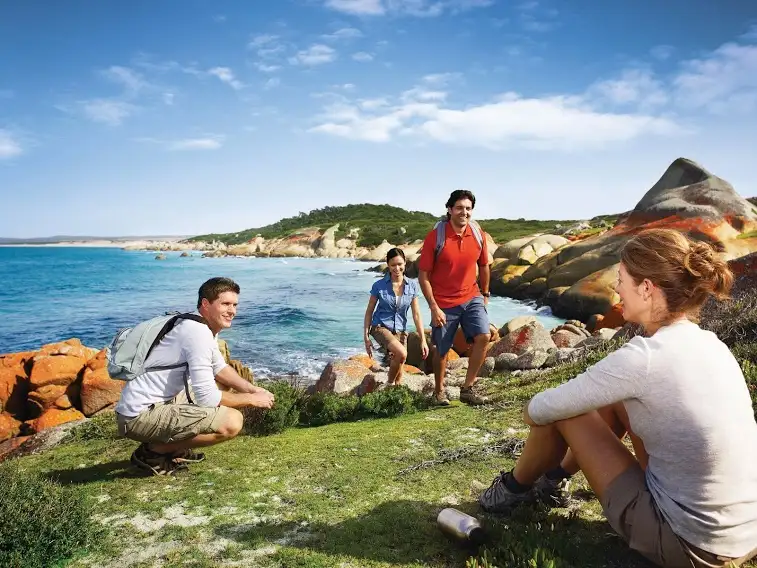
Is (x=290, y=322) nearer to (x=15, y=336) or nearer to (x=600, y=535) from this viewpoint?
(x=15, y=336)

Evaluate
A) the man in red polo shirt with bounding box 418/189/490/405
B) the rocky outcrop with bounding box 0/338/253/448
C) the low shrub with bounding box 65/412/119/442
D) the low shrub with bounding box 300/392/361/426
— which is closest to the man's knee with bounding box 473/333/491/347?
the man in red polo shirt with bounding box 418/189/490/405

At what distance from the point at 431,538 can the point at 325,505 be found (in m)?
1.07

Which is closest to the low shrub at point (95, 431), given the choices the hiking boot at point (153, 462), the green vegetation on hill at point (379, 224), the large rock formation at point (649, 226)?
the hiking boot at point (153, 462)

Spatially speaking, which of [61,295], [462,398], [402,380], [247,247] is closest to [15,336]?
[61,295]

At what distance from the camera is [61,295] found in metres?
49.1

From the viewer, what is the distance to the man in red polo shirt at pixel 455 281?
25.4 ft

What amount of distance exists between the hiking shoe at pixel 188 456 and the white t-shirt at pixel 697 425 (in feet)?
14.5

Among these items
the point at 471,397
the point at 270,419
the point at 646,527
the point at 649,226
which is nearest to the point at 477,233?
the point at 471,397

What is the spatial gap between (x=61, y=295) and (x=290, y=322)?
31.4m

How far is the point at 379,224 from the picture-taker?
112062 mm

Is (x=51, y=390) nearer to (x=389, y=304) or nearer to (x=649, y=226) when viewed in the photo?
(x=389, y=304)

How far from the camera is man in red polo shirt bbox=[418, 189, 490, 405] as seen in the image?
773 centimetres

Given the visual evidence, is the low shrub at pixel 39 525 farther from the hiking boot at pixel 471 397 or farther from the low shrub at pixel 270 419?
the hiking boot at pixel 471 397

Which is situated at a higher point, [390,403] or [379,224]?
[379,224]
